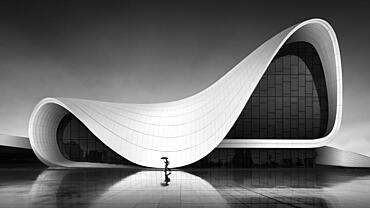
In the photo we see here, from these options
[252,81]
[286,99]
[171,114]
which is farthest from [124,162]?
[286,99]

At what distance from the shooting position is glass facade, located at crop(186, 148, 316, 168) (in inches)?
1169

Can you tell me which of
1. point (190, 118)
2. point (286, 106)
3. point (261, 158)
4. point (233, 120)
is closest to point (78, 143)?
point (190, 118)

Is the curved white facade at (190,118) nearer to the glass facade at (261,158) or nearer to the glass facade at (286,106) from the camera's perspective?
the glass facade at (286,106)

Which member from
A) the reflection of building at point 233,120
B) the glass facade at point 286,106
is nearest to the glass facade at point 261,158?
the reflection of building at point 233,120

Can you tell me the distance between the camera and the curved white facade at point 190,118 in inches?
1053

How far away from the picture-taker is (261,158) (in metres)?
29.9

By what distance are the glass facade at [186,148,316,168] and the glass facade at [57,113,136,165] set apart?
10.4m

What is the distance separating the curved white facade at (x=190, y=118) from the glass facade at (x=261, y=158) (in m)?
1.70

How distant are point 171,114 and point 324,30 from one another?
15.0m

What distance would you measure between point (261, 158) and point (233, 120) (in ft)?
19.4

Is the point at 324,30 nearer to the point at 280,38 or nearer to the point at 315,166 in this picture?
the point at 280,38

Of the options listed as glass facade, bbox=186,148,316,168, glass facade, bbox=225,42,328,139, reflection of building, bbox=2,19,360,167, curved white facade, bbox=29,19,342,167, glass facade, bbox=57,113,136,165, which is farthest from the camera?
glass facade, bbox=57,113,136,165

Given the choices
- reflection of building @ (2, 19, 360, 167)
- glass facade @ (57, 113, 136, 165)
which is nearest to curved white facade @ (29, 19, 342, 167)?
reflection of building @ (2, 19, 360, 167)

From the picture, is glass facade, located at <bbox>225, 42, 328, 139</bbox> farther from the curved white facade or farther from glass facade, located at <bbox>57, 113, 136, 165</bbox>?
glass facade, located at <bbox>57, 113, 136, 165</bbox>
